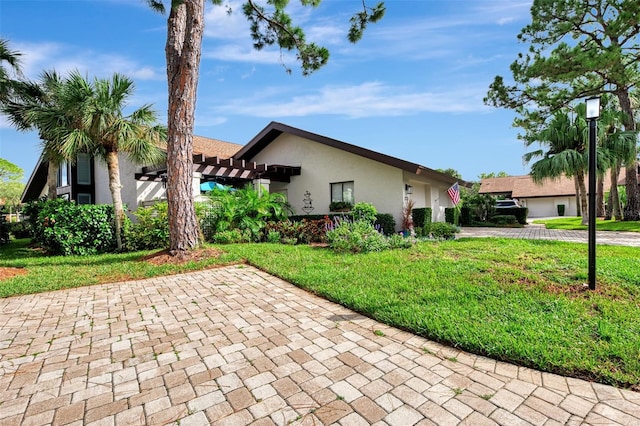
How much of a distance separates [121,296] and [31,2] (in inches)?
277

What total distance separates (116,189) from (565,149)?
65.4 feet

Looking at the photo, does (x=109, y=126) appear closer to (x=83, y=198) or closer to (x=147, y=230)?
(x=147, y=230)

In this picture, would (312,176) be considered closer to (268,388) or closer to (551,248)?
(551,248)

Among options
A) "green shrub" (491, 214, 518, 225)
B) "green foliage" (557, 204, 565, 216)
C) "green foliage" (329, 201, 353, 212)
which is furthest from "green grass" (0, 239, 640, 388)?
"green foliage" (557, 204, 565, 216)

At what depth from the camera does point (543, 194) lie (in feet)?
106

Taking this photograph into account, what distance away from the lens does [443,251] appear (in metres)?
7.21

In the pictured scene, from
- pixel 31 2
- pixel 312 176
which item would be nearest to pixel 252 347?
pixel 31 2

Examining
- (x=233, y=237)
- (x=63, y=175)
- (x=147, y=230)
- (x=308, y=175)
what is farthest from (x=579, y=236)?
(x=63, y=175)

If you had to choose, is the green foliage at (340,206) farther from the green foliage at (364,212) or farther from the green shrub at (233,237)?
the green shrub at (233,237)

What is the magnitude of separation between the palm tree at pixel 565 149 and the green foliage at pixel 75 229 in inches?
747

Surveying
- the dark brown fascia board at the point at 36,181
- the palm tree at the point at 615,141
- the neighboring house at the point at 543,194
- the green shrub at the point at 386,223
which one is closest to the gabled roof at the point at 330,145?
the green shrub at the point at 386,223

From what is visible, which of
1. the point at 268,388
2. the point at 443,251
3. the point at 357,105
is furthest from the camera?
the point at 357,105

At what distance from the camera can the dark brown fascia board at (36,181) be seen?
1715 centimetres

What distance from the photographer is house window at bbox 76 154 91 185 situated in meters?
15.9
